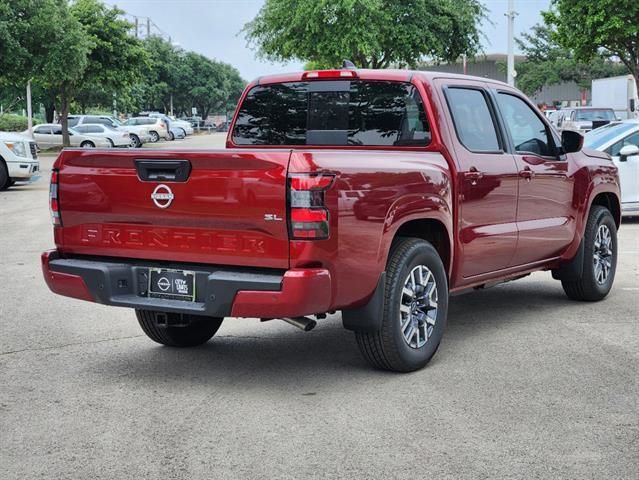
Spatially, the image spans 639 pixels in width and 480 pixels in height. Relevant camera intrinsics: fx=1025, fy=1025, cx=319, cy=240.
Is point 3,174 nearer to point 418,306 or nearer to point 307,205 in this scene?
point 418,306

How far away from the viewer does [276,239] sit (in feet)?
17.8

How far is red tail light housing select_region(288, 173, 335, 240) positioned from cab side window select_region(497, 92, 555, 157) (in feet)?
8.74

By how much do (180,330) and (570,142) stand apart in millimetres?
3516

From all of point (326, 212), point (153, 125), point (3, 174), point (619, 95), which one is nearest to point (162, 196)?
point (326, 212)

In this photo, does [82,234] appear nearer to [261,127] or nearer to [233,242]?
[233,242]

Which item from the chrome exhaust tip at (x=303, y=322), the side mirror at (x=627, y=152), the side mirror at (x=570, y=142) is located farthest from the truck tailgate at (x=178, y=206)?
the side mirror at (x=627, y=152)

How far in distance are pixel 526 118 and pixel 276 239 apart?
3.37 metres

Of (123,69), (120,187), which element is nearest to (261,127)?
(120,187)

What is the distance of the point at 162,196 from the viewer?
5.78 m

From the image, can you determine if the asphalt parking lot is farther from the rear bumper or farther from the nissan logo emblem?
the nissan logo emblem

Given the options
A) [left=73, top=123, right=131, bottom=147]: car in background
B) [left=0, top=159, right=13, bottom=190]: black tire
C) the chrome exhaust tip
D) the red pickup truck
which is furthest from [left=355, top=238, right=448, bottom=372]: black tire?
[left=73, top=123, right=131, bottom=147]: car in background

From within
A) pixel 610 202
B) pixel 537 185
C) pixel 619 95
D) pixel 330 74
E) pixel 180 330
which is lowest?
pixel 180 330

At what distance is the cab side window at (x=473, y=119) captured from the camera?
699 cm

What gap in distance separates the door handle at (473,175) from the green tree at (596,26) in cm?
3090
